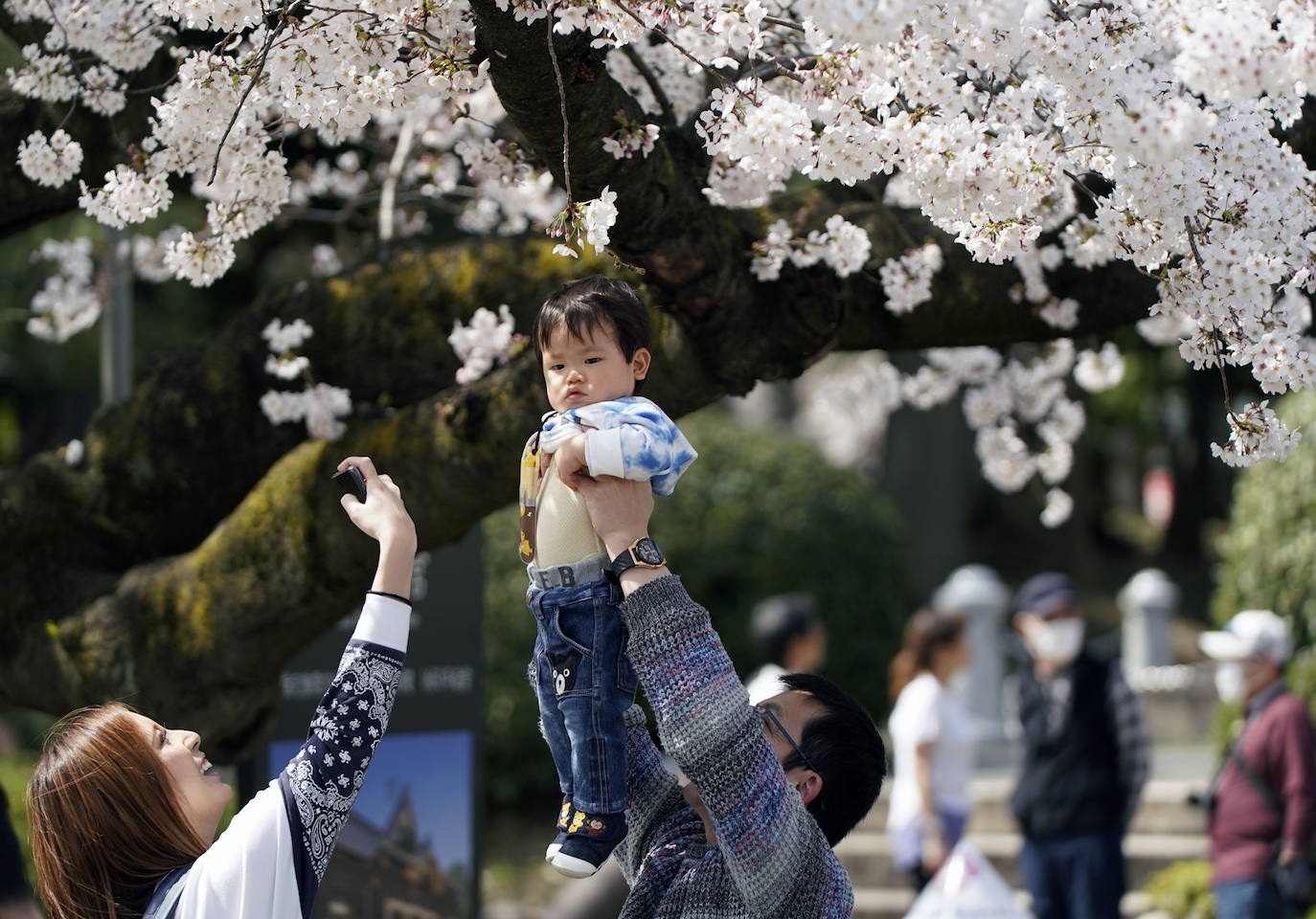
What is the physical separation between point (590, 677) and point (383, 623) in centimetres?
34

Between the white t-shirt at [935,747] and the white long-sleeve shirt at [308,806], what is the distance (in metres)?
4.92

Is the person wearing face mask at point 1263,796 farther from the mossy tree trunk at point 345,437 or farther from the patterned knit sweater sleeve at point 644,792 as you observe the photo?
the patterned knit sweater sleeve at point 644,792

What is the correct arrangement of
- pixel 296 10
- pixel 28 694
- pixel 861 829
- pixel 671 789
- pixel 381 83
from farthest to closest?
pixel 861 829 → pixel 28 694 → pixel 296 10 → pixel 381 83 → pixel 671 789

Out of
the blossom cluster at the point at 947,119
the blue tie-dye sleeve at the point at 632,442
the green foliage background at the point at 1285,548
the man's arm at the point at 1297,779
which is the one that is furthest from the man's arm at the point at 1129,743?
the blue tie-dye sleeve at the point at 632,442

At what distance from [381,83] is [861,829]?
25.8 ft

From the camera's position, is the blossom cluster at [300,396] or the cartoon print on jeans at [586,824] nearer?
the cartoon print on jeans at [586,824]

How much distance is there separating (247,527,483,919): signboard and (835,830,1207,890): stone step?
3.84 metres

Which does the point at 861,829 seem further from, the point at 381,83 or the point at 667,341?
the point at 381,83

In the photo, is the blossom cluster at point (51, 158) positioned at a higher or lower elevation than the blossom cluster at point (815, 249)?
higher

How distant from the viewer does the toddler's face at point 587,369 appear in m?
2.56

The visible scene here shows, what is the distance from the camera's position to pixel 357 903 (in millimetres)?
5172

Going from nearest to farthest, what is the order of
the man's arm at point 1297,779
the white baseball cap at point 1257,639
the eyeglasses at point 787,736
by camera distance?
the eyeglasses at point 787,736 < the man's arm at point 1297,779 < the white baseball cap at point 1257,639

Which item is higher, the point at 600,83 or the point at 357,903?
the point at 600,83

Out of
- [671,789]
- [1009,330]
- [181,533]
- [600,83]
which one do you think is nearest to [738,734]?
[671,789]
